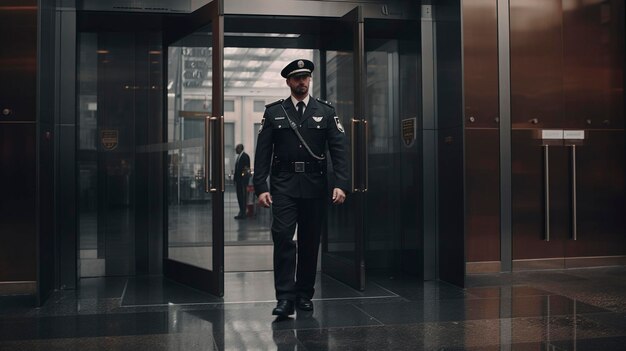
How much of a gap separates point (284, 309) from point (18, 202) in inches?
93.4

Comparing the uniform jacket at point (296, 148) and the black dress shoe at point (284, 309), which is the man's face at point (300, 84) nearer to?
the uniform jacket at point (296, 148)

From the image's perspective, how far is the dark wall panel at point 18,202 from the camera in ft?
17.6

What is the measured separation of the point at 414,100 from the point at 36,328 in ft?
13.3

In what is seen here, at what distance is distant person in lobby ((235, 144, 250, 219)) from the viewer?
879cm

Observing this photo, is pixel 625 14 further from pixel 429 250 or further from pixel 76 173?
pixel 76 173

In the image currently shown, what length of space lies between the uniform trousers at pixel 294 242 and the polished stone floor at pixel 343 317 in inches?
9.4

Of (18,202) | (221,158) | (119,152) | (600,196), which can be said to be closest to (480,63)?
(600,196)

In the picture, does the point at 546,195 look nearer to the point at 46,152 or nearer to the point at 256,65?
the point at 256,65

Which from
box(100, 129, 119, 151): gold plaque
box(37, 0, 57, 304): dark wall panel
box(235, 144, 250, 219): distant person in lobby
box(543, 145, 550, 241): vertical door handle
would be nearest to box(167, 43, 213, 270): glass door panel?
box(100, 129, 119, 151): gold plaque

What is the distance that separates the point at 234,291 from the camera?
6.04 m

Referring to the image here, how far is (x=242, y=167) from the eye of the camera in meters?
8.80

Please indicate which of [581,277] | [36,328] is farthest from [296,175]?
[581,277]

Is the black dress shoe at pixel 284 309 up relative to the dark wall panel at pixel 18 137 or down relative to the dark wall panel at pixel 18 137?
down

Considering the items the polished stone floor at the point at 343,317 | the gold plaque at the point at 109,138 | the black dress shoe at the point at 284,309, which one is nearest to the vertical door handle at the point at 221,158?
the polished stone floor at the point at 343,317
